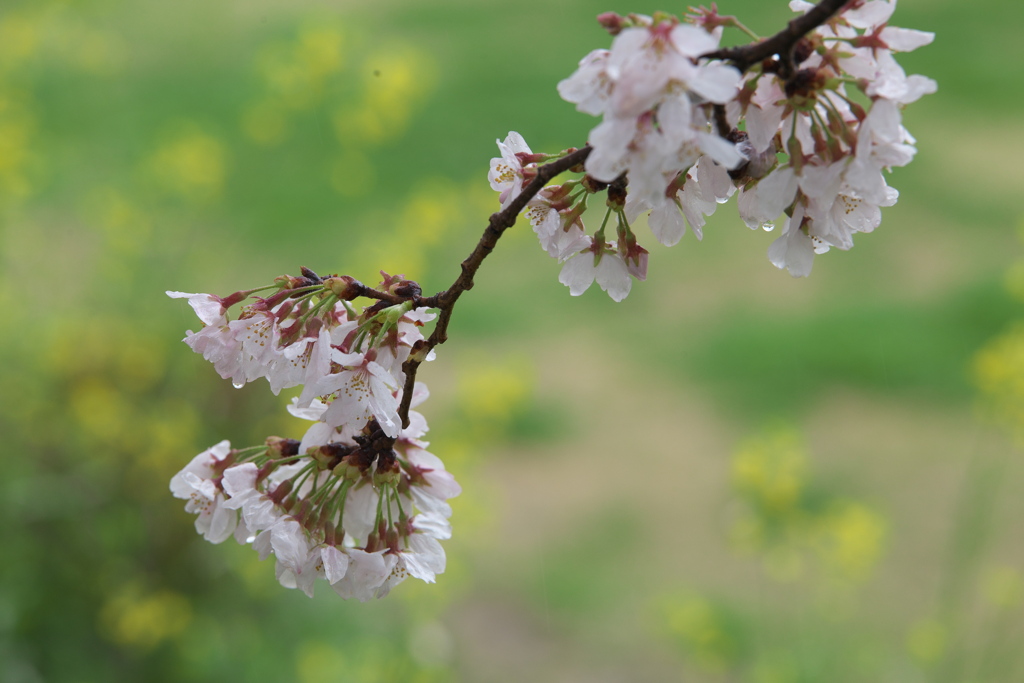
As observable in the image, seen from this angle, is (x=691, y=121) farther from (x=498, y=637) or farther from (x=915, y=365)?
(x=915, y=365)

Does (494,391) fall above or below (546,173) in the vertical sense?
above

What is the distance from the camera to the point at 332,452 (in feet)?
2.37

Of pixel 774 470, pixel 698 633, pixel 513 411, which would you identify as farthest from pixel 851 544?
pixel 513 411

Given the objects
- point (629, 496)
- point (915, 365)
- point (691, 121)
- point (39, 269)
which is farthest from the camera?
point (915, 365)

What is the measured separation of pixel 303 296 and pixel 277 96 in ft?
7.57

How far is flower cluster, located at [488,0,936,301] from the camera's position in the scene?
0.53m

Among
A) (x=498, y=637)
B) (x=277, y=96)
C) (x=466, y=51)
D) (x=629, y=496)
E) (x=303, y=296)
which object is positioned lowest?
(x=303, y=296)

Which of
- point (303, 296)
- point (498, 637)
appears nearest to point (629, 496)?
point (498, 637)

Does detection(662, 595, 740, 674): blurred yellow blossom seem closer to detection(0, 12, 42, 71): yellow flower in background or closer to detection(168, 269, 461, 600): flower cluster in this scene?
detection(168, 269, 461, 600): flower cluster

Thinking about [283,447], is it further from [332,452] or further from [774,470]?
[774,470]

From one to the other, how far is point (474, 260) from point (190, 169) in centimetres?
230

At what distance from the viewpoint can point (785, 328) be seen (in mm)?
4113

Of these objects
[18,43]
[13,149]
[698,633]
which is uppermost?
[18,43]

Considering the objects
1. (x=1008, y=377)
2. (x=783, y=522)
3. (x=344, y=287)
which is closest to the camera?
(x=344, y=287)
